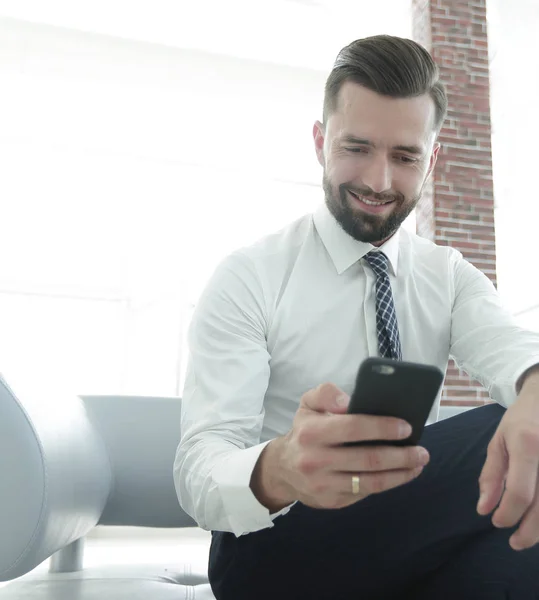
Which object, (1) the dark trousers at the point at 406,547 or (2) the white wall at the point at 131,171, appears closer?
(1) the dark trousers at the point at 406,547

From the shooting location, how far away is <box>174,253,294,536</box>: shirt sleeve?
30.2 inches

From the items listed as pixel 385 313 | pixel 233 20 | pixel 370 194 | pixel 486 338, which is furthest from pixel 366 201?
pixel 233 20

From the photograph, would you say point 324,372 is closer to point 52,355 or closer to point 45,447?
point 45,447

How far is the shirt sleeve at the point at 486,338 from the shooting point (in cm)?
104

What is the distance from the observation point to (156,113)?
18.2 ft

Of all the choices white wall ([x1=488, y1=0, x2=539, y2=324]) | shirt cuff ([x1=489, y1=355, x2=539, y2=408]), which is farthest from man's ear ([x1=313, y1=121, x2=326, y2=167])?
white wall ([x1=488, y1=0, x2=539, y2=324])

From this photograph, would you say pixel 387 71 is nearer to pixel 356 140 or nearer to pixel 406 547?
pixel 356 140

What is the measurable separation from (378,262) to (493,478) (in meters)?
0.63

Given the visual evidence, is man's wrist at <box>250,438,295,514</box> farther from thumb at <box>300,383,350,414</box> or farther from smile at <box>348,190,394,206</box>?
smile at <box>348,190,394,206</box>

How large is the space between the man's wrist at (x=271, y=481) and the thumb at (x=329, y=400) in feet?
0.31

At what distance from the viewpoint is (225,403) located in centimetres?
97

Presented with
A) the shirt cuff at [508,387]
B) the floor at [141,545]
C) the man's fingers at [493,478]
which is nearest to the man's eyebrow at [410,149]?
the shirt cuff at [508,387]

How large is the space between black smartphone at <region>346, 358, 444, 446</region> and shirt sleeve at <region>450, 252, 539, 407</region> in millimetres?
411

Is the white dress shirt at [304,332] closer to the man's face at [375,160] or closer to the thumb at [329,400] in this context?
the man's face at [375,160]
